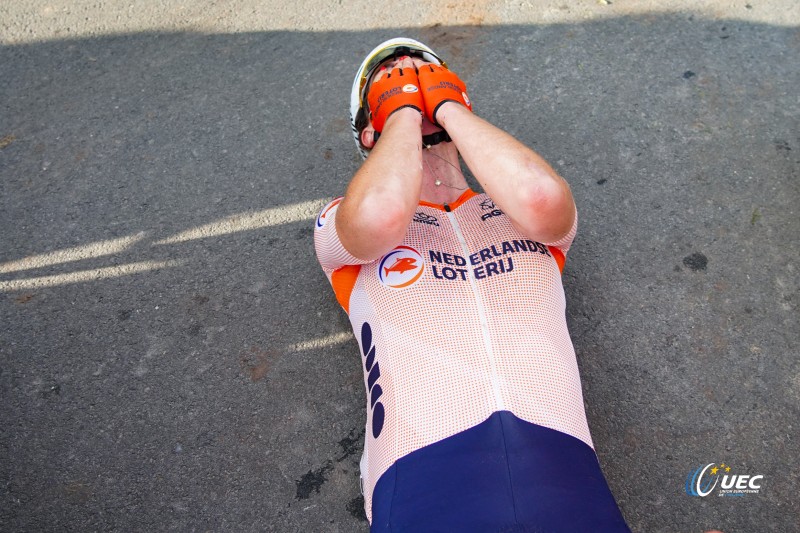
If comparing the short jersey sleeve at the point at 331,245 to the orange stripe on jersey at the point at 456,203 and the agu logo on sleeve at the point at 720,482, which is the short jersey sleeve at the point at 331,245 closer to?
the orange stripe on jersey at the point at 456,203

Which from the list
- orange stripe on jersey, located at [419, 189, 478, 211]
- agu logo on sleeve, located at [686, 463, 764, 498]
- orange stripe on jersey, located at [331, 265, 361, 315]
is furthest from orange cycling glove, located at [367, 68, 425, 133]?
agu logo on sleeve, located at [686, 463, 764, 498]

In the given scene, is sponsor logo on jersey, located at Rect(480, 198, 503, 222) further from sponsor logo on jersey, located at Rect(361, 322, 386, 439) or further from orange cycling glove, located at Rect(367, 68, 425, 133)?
sponsor logo on jersey, located at Rect(361, 322, 386, 439)

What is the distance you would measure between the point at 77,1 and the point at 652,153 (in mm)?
3449

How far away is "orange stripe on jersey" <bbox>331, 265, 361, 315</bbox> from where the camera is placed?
2.05m

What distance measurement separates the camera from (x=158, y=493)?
2.13m

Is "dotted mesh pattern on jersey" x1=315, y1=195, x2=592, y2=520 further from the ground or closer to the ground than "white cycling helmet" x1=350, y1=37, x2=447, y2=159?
closer to the ground

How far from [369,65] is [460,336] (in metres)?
1.43

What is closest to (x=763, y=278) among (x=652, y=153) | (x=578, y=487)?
(x=652, y=153)

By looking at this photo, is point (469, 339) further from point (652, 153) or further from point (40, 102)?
point (40, 102)

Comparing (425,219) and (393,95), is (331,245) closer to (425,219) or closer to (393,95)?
(425,219)

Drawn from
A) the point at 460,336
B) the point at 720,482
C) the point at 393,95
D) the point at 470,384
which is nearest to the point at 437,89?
the point at 393,95

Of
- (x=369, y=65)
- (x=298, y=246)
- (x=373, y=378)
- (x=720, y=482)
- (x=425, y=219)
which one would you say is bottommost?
(x=720, y=482)

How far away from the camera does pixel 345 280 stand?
2057 mm

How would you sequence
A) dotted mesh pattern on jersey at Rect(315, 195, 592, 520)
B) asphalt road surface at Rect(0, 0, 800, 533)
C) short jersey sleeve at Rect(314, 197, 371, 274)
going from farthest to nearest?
asphalt road surface at Rect(0, 0, 800, 533) → short jersey sleeve at Rect(314, 197, 371, 274) → dotted mesh pattern on jersey at Rect(315, 195, 592, 520)
